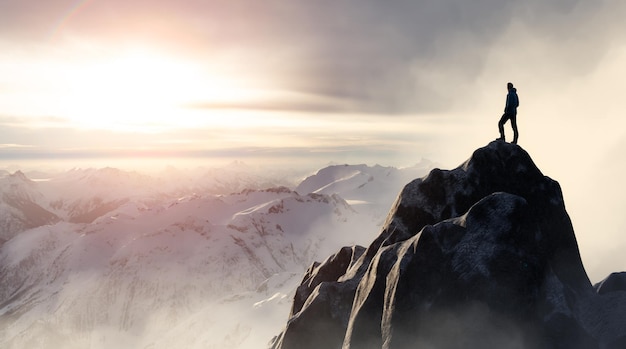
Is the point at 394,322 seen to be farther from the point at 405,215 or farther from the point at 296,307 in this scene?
the point at 296,307

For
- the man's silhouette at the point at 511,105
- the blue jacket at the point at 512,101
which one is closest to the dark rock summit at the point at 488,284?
the man's silhouette at the point at 511,105

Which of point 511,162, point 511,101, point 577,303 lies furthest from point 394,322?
point 511,101

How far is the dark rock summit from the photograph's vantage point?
89.3ft

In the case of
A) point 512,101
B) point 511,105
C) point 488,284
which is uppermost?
point 512,101

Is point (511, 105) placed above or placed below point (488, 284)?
above

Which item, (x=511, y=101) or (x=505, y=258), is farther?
(x=511, y=101)

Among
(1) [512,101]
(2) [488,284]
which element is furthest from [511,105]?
(2) [488,284]

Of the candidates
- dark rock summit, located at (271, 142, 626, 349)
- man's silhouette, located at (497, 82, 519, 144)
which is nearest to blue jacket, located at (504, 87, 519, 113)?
man's silhouette, located at (497, 82, 519, 144)

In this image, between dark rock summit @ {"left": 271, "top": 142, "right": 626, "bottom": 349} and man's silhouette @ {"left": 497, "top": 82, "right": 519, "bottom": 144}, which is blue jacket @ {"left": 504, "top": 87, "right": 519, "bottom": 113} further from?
dark rock summit @ {"left": 271, "top": 142, "right": 626, "bottom": 349}

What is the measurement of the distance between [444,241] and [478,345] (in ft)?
20.5

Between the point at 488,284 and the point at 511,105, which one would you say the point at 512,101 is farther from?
the point at 488,284

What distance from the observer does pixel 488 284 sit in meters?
27.3

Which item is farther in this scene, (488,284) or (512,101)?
(512,101)

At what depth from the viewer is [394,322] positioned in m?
27.9
